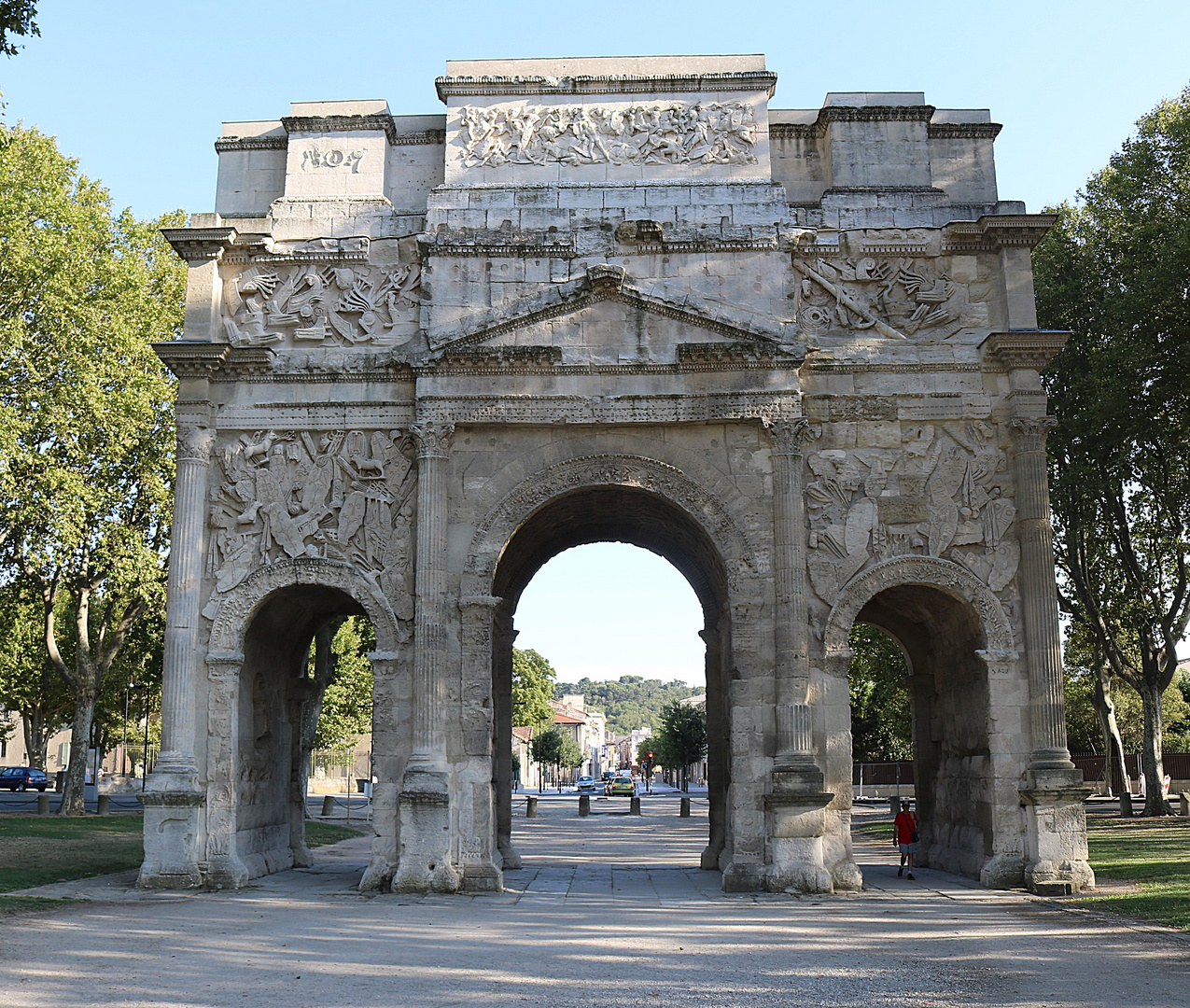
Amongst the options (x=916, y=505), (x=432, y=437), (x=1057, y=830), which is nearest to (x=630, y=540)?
(x=432, y=437)

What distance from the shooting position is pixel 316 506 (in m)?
18.3

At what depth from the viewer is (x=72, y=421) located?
28.0 meters

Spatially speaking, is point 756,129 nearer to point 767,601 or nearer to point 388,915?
point 767,601

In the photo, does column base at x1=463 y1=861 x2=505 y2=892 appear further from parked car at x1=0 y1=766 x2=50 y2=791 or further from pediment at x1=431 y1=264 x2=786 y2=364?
parked car at x1=0 y1=766 x2=50 y2=791

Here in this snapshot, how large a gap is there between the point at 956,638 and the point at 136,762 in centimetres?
7226

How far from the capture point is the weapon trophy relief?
1809 centimetres

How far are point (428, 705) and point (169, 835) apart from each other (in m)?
4.33

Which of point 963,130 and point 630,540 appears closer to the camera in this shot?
point 963,130

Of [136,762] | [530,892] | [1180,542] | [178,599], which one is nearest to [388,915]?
[530,892]

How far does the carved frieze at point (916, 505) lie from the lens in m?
17.8

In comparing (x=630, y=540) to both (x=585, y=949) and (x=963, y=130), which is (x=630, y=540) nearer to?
(x=963, y=130)

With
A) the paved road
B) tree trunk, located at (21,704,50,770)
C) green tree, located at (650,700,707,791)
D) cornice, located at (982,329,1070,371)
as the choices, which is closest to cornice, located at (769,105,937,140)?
cornice, located at (982,329,1070,371)

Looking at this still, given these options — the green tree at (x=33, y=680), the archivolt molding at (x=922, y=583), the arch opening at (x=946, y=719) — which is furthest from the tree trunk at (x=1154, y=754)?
the green tree at (x=33, y=680)

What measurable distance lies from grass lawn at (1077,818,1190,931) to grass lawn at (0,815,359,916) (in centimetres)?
1428
